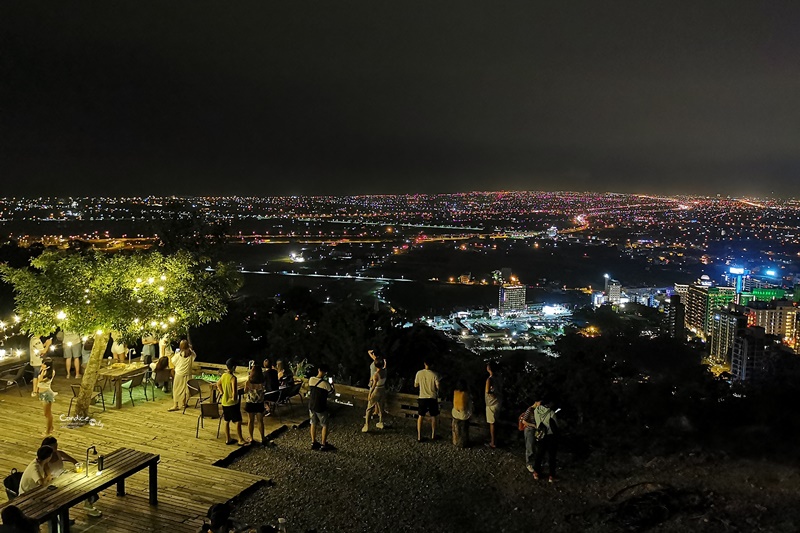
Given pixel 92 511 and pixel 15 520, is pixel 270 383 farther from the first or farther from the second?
pixel 15 520

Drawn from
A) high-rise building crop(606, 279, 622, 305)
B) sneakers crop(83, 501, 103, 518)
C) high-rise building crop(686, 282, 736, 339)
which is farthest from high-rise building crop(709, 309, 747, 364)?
sneakers crop(83, 501, 103, 518)

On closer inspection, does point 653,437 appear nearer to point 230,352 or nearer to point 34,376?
point 34,376

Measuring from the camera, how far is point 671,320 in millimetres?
32969

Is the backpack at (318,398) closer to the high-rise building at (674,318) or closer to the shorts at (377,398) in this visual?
the shorts at (377,398)

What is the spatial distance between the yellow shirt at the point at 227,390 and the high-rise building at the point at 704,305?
116ft

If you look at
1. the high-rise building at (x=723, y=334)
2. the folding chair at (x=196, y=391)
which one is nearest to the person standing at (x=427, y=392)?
the folding chair at (x=196, y=391)

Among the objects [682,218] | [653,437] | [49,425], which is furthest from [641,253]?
[49,425]

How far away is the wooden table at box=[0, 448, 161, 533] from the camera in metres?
4.79

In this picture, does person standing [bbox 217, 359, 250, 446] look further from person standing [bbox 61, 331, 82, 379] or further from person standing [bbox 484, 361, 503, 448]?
person standing [bbox 61, 331, 82, 379]

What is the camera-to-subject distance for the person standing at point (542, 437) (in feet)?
22.8

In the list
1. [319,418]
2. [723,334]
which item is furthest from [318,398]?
[723,334]

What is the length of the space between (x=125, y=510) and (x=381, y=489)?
112 inches

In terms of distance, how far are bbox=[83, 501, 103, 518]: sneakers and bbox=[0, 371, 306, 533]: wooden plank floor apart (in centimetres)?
5

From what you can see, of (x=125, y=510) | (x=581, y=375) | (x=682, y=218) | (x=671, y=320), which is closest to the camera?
(x=125, y=510)
